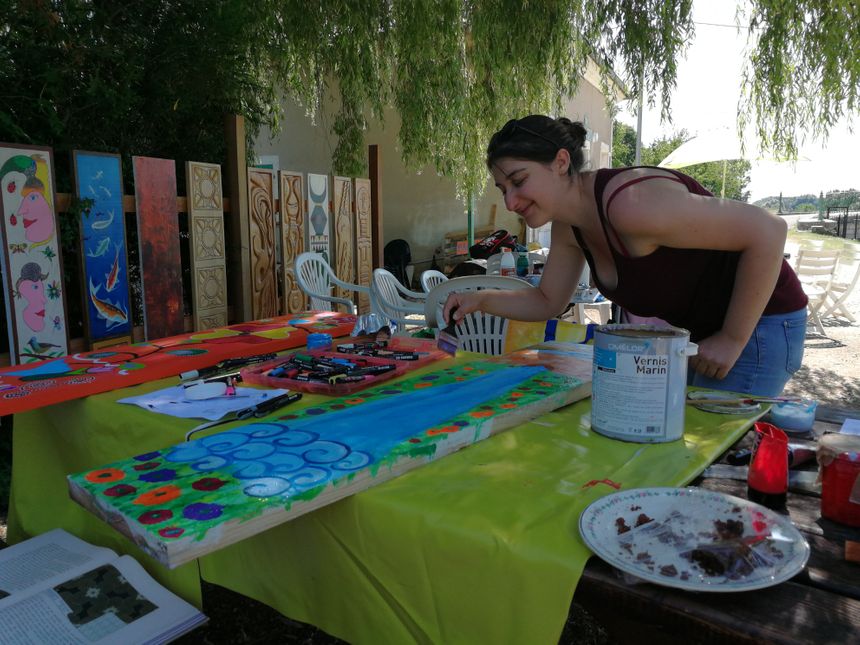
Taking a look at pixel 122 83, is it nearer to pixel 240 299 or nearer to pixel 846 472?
pixel 240 299

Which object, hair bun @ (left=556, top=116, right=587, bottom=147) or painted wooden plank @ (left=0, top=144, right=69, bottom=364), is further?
painted wooden plank @ (left=0, top=144, right=69, bottom=364)

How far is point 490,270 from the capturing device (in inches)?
255

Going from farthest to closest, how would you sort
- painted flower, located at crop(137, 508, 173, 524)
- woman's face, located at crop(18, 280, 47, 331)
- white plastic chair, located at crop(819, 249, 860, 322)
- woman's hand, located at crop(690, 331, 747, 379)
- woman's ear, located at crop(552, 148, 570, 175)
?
white plastic chair, located at crop(819, 249, 860, 322) < woman's face, located at crop(18, 280, 47, 331) < woman's ear, located at crop(552, 148, 570, 175) < woman's hand, located at crop(690, 331, 747, 379) < painted flower, located at crop(137, 508, 173, 524)

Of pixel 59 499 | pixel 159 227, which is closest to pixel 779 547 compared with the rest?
pixel 59 499

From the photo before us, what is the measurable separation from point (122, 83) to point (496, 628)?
4049mm

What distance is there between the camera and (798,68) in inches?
185

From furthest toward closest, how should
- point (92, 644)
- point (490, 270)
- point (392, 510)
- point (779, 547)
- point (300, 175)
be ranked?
point (490, 270)
point (300, 175)
point (92, 644)
point (392, 510)
point (779, 547)

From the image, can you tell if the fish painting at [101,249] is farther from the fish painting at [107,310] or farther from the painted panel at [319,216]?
the painted panel at [319,216]

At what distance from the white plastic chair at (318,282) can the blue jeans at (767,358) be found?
3.67 metres

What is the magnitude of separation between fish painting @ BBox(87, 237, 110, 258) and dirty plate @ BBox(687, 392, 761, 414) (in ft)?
10.9

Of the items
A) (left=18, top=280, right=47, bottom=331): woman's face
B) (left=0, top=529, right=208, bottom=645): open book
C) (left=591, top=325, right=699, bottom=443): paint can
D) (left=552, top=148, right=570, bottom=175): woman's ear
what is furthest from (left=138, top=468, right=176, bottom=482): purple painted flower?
(left=18, top=280, right=47, bottom=331): woman's face

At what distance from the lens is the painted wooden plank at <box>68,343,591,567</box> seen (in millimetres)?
792

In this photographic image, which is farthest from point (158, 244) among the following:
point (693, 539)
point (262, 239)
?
point (693, 539)

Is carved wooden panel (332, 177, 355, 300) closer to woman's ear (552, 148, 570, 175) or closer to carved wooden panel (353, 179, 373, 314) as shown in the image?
carved wooden panel (353, 179, 373, 314)
